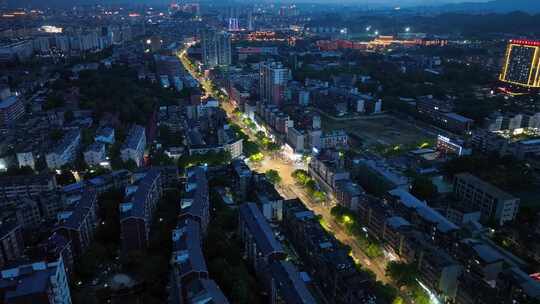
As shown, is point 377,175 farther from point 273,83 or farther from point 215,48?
point 215,48

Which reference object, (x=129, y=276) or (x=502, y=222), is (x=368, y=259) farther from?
(x=129, y=276)

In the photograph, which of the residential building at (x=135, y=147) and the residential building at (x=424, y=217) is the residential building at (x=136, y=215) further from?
the residential building at (x=424, y=217)

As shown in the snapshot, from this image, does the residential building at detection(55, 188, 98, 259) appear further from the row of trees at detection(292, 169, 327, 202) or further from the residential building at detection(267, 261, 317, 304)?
the row of trees at detection(292, 169, 327, 202)

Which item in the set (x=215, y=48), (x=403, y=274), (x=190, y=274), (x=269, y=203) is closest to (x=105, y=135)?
(x=269, y=203)

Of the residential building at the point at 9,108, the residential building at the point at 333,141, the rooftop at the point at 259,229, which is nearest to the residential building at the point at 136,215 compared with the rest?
the rooftop at the point at 259,229

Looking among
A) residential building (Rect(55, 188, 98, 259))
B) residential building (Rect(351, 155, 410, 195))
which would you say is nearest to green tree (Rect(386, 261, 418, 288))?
residential building (Rect(351, 155, 410, 195))

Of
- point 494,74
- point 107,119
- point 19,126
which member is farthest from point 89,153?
point 494,74
